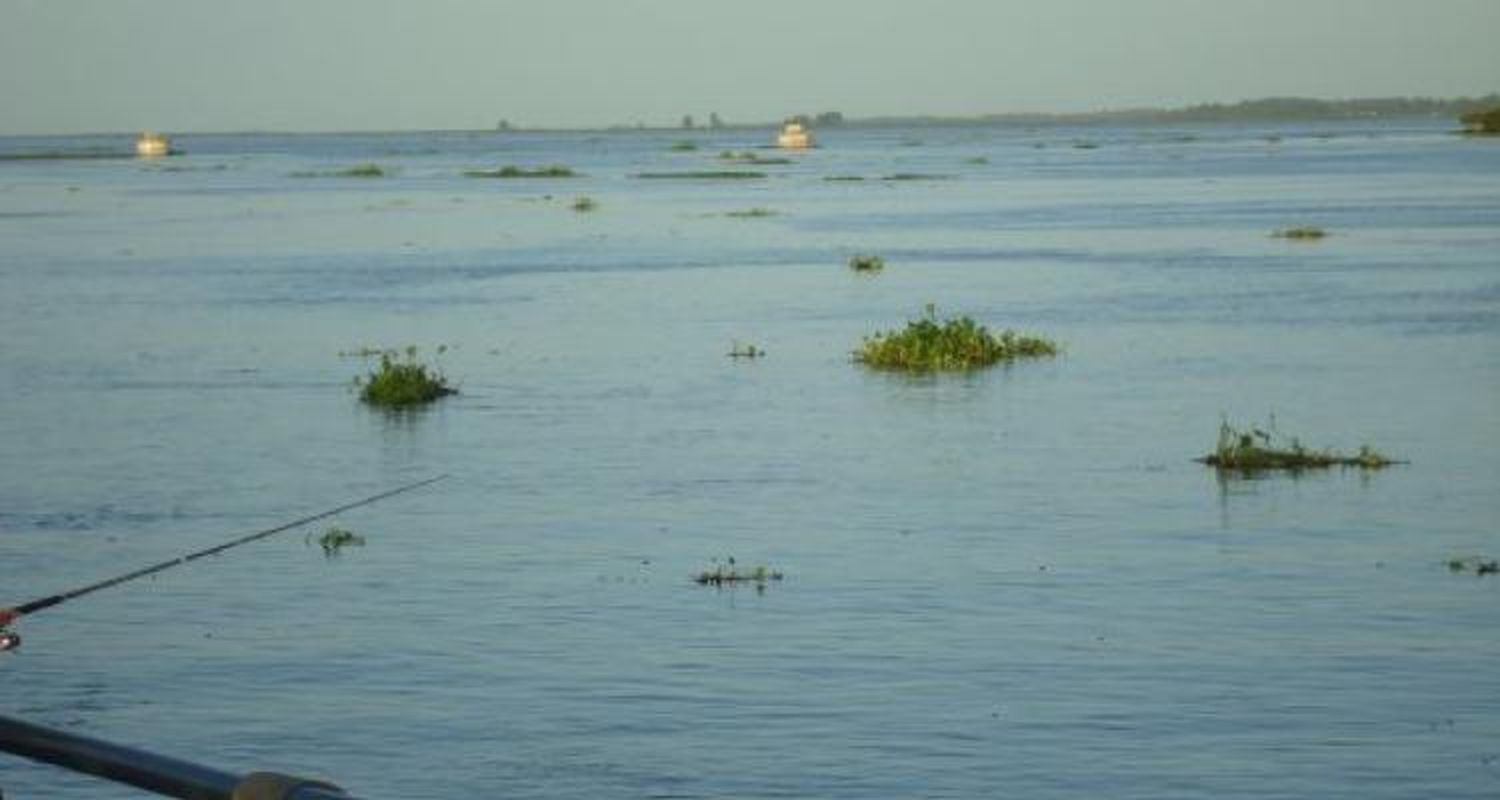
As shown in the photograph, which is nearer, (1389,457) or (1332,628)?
(1332,628)

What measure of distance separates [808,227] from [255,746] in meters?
71.6

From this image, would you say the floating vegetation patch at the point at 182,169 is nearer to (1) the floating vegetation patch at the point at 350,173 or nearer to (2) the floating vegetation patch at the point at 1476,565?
(1) the floating vegetation patch at the point at 350,173

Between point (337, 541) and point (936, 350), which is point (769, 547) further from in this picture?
point (936, 350)

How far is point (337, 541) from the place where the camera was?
74.2ft

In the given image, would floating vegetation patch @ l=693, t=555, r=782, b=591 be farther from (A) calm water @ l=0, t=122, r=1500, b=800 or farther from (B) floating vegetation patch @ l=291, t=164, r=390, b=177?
(B) floating vegetation patch @ l=291, t=164, r=390, b=177

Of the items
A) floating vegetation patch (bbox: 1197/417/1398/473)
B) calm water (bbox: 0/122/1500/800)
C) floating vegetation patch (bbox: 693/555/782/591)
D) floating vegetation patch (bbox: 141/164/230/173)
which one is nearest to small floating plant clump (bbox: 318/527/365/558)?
calm water (bbox: 0/122/1500/800)

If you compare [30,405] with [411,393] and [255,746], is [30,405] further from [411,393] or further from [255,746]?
[255,746]

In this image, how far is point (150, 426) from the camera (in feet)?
104

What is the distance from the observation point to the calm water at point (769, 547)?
15.1m

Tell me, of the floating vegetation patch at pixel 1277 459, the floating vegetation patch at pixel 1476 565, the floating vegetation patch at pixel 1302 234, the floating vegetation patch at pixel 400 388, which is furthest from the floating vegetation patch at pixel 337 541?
the floating vegetation patch at pixel 1302 234

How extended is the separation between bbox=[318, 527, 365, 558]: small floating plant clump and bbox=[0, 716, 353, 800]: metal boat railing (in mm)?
16515

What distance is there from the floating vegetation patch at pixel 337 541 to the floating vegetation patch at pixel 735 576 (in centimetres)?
349

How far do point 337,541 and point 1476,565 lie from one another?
9199 mm

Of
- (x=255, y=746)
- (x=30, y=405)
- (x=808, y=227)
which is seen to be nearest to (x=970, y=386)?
(x=30, y=405)
